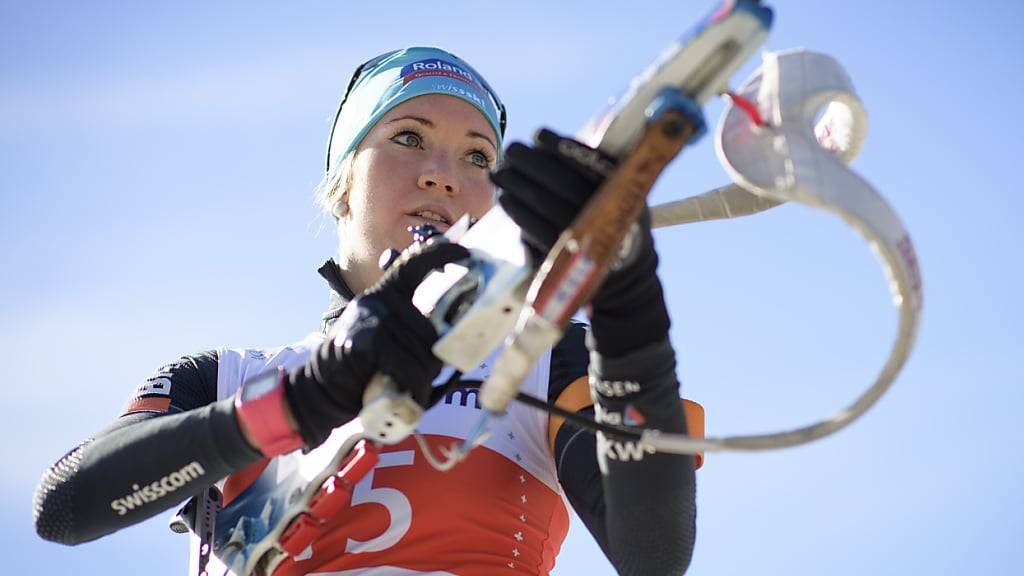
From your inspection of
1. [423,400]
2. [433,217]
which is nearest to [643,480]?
[423,400]

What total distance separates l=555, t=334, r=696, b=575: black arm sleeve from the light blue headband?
2.17 metres

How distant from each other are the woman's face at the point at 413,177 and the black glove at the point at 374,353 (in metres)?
1.62

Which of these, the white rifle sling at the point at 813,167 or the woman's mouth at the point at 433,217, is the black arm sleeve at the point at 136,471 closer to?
the white rifle sling at the point at 813,167

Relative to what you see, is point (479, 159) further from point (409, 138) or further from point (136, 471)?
point (136, 471)

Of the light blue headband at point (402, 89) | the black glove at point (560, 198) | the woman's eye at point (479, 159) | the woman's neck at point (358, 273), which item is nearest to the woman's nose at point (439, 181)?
the woman's eye at point (479, 159)

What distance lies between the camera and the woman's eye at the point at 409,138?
550cm

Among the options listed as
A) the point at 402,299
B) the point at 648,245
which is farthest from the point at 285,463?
the point at 648,245

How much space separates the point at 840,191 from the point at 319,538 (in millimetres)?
2192

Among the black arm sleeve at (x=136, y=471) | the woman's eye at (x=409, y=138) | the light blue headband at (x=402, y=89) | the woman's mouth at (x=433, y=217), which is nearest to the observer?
the black arm sleeve at (x=136, y=471)

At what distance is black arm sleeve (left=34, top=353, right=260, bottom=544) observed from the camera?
12.0 feet

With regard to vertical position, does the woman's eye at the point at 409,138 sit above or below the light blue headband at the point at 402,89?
below

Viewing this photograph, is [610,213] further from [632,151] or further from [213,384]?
[213,384]

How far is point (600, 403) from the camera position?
3656 millimetres

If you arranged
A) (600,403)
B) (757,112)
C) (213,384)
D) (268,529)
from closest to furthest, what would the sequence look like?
(757,112) → (600,403) → (268,529) → (213,384)
